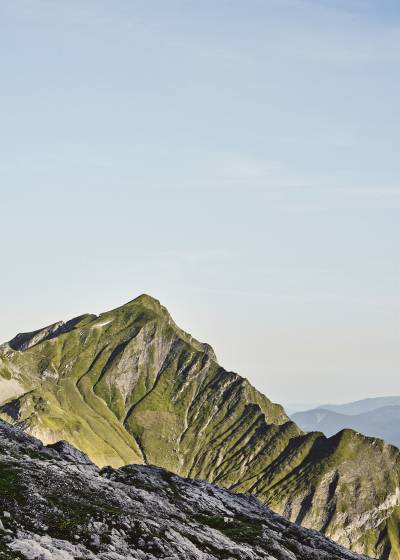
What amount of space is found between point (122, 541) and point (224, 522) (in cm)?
5225

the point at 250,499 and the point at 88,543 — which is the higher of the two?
the point at 250,499

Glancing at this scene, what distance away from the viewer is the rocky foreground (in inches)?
2648

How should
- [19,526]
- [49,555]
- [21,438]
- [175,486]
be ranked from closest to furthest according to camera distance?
[49,555]
[19,526]
[21,438]
[175,486]

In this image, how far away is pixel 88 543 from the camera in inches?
2714

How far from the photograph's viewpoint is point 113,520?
7725cm

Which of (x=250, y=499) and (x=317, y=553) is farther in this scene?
(x=250, y=499)

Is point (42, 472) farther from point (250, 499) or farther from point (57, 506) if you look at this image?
point (250, 499)

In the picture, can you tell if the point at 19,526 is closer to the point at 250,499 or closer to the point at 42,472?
the point at 42,472

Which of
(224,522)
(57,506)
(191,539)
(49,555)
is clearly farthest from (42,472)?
(224,522)

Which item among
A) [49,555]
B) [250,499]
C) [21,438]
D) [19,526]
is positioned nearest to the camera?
[49,555]

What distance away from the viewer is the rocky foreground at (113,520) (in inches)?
2648

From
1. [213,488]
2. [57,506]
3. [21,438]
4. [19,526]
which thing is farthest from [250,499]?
[19,526]

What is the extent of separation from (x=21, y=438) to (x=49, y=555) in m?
77.5

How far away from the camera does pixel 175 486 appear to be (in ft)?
487
